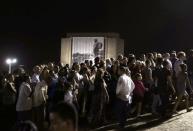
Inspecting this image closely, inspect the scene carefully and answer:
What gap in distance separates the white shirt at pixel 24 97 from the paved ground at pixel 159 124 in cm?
239

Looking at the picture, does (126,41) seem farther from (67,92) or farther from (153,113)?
(67,92)

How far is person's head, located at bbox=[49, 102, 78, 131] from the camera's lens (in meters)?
4.68

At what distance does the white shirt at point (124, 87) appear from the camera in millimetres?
14539

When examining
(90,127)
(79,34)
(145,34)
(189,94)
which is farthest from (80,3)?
(90,127)

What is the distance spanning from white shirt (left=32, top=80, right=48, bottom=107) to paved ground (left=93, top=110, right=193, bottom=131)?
6.44ft

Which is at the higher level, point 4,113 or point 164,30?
point 164,30

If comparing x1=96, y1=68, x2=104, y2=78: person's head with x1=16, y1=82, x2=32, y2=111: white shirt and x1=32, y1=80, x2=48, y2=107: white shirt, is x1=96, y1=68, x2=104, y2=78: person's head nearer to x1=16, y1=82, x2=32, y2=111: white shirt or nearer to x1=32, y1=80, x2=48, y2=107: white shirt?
x1=32, y1=80, x2=48, y2=107: white shirt

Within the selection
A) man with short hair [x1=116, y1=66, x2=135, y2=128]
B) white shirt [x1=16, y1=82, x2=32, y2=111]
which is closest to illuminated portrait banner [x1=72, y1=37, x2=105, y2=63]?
man with short hair [x1=116, y1=66, x2=135, y2=128]

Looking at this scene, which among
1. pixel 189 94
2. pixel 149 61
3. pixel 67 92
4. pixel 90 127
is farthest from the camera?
pixel 189 94

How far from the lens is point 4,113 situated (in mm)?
15008

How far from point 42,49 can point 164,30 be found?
563 centimetres

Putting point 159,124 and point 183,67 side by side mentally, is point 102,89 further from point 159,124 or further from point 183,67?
point 183,67

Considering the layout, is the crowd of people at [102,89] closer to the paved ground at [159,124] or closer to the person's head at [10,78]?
the person's head at [10,78]

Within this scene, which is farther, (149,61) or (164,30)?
(164,30)
